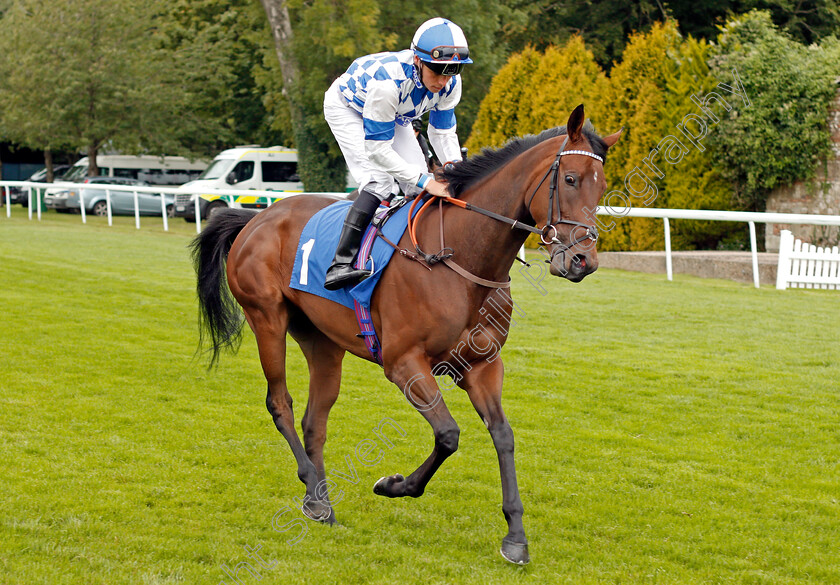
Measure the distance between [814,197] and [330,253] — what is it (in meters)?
12.5

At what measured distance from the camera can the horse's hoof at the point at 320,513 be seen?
13.8ft

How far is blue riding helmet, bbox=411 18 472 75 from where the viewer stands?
4.05 m

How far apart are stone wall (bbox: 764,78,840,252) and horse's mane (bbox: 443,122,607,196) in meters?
11.3

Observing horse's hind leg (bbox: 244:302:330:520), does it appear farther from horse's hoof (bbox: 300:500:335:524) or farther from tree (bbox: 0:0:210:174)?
tree (bbox: 0:0:210:174)

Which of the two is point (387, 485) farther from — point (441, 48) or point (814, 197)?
point (814, 197)

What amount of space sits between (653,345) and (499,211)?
4.64m

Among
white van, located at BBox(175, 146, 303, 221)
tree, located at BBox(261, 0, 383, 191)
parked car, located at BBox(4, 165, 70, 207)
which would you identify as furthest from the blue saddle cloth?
parked car, located at BBox(4, 165, 70, 207)

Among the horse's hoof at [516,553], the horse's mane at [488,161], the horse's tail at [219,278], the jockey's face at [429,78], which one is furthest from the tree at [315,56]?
the horse's hoof at [516,553]

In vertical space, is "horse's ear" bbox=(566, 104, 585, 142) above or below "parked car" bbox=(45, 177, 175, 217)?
above

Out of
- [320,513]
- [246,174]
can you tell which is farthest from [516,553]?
[246,174]

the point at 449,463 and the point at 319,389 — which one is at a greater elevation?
the point at 319,389

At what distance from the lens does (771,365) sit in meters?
7.37

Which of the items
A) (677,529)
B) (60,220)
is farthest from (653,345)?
(60,220)

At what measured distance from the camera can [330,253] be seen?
446 cm
